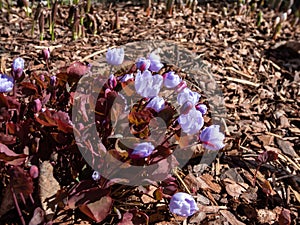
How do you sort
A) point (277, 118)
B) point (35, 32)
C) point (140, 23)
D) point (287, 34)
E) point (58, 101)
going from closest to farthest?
point (58, 101) < point (277, 118) < point (35, 32) < point (140, 23) < point (287, 34)

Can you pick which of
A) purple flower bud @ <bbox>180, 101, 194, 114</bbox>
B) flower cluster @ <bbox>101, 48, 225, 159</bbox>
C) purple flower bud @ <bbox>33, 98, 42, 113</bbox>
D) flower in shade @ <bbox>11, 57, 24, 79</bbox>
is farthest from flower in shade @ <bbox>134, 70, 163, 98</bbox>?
flower in shade @ <bbox>11, 57, 24, 79</bbox>

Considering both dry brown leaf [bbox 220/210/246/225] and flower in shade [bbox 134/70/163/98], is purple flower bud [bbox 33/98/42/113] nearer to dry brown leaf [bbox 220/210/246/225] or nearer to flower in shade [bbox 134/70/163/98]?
flower in shade [bbox 134/70/163/98]

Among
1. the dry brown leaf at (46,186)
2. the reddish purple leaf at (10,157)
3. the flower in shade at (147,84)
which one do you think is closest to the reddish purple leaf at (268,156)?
the flower in shade at (147,84)

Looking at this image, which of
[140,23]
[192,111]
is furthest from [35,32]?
[192,111]

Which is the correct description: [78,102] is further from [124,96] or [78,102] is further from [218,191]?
[218,191]

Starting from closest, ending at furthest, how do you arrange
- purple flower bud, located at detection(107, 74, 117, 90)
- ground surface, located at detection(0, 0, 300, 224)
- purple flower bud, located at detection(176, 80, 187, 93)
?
purple flower bud, located at detection(107, 74, 117, 90), purple flower bud, located at detection(176, 80, 187, 93), ground surface, located at detection(0, 0, 300, 224)

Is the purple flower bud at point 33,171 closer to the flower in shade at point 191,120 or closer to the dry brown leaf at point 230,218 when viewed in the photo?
the flower in shade at point 191,120
